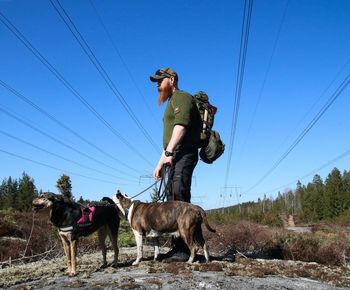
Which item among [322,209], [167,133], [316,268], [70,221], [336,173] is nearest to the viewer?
[70,221]

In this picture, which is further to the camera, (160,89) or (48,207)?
(160,89)

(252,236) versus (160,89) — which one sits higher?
(160,89)

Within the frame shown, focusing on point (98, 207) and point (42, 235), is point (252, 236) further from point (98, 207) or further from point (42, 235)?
point (42, 235)

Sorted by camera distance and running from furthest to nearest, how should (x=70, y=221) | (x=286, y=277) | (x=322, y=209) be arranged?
(x=322, y=209) < (x=70, y=221) < (x=286, y=277)

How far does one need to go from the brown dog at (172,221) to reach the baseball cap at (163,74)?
228cm

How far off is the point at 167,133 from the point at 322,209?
6905cm

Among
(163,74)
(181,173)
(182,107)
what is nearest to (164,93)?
(163,74)

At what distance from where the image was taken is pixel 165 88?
581 cm

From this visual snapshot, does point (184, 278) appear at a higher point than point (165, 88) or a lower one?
lower

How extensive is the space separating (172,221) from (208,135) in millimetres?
1753

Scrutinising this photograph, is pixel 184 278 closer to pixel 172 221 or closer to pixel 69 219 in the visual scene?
pixel 172 221

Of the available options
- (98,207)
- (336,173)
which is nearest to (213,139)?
(98,207)

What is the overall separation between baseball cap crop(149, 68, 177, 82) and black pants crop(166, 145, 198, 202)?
1.36 meters

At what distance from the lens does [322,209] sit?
65938mm
